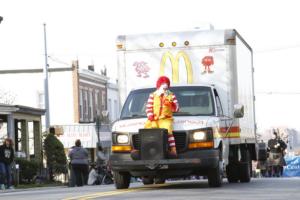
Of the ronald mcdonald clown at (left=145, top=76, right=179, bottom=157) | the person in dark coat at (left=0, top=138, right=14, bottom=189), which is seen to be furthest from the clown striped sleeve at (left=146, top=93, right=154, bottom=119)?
the person in dark coat at (left=0, top=138, right=14, bottom=189)

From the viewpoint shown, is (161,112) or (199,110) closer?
(161,112)

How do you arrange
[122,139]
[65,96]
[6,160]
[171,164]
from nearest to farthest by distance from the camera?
[171,164] < [122,139] < [6,160] < [65,96]

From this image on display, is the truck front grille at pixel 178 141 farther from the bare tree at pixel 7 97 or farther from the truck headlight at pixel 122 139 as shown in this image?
the bare tree at pixel 7 97

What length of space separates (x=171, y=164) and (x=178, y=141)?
0.53 metres

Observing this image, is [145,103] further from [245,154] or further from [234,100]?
[245,154]

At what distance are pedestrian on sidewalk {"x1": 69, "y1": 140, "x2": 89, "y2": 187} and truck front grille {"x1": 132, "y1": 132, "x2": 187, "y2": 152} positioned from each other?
476 inches

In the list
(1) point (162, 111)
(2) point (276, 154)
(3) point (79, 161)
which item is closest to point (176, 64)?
(1) point (162, 111)

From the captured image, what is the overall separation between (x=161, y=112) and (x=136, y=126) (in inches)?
21.3

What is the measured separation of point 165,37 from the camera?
18547mm

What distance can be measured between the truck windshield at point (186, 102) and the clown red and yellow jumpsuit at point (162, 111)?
66cm

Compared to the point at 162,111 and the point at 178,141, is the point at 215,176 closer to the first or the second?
the point at 178,141

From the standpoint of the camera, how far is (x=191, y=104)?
55.6ft

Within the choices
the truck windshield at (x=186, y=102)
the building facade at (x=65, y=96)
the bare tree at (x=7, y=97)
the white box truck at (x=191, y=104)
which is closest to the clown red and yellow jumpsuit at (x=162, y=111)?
the white box truck at (x=191, y=104)

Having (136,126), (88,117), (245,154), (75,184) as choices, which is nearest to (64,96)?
(88,117)
